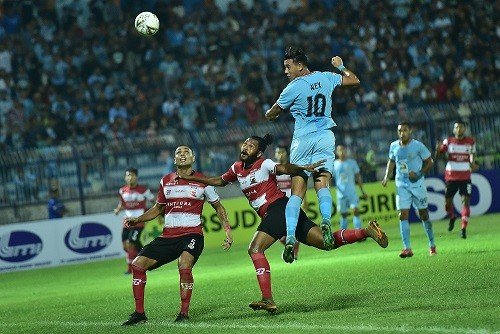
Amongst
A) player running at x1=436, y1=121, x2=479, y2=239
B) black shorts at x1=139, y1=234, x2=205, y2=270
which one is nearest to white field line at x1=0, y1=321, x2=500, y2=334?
black shorts at x1=139, y1=234, x2=205, y2=270

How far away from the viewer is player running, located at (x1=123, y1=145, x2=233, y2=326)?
459 inches

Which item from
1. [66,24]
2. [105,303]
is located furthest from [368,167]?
[105,303]

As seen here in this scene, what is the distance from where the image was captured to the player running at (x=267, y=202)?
1179 centimetres

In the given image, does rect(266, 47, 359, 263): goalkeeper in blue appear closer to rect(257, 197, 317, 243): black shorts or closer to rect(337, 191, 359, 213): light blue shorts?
rect(257, 197, 317, 243): black shorts

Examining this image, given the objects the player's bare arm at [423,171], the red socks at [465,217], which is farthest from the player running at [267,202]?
the red socks at [465,217]

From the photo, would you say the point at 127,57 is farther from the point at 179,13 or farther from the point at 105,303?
the point at 105,303

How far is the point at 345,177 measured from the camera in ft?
73.9

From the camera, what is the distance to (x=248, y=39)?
99.9 ft

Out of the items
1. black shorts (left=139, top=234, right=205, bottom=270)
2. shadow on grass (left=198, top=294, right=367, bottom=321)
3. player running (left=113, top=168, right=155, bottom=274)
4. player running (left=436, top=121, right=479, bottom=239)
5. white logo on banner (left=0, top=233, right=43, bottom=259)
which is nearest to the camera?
shadow on grass (left=198, top=294, right=367, bottom=321)

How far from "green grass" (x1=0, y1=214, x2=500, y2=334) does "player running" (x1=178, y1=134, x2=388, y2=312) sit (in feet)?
2.33

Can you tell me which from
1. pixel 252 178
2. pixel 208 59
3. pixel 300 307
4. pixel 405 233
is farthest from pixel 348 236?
pixel 208 59

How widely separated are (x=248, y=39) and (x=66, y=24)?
5.10 m

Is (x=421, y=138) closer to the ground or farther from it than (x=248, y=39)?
closer to the ground

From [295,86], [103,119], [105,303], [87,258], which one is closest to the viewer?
[295,86]
